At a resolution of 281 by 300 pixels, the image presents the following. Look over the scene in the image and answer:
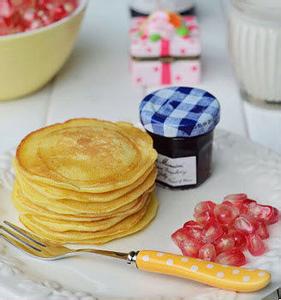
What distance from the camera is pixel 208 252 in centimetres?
100

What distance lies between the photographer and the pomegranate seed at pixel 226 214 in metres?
1.07

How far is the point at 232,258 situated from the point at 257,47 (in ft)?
1.77

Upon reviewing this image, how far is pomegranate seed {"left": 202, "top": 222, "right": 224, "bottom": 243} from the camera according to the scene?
103cm

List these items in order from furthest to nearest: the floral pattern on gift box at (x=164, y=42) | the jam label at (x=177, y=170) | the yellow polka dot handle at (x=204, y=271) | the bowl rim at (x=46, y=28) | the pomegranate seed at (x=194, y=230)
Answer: the floral pattern on gift box at (x=164, y=42) < the bowl rim at (x=46, y=28) < the jam label at (x=177, y=170) < the pomegranate seed at (x=194, y=230) < the yellow polka dot handle at (x=204, y=271)

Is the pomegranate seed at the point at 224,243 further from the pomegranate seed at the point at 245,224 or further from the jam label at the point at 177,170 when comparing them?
the jam label at the point at 177,170

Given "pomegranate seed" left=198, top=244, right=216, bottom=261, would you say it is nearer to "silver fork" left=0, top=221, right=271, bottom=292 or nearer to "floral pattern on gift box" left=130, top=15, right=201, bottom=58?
"silver fork" left=0, top=221, right=271, bottom=292

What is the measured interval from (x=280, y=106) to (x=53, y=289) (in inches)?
26.4

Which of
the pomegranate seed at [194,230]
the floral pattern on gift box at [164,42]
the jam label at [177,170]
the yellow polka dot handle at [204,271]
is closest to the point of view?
the yellow polka dot handle at [204,271]

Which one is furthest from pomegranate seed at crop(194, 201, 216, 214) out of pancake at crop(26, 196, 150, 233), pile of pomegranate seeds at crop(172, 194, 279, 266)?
pancake at crop(26, 196, 150, 233)

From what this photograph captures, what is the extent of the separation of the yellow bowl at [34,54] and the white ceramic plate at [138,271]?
0.90 ft

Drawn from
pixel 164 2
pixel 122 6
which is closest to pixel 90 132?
pixel 164 2

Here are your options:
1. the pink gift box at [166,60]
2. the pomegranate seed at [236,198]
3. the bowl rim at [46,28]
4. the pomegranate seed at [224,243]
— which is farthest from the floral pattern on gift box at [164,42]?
the pomegranate seed at [224,243]

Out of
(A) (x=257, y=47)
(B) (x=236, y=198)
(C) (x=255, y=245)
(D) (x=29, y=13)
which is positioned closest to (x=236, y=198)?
(B) (x=236, y=198)

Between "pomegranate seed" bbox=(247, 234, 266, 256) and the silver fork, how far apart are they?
0.07 metres
